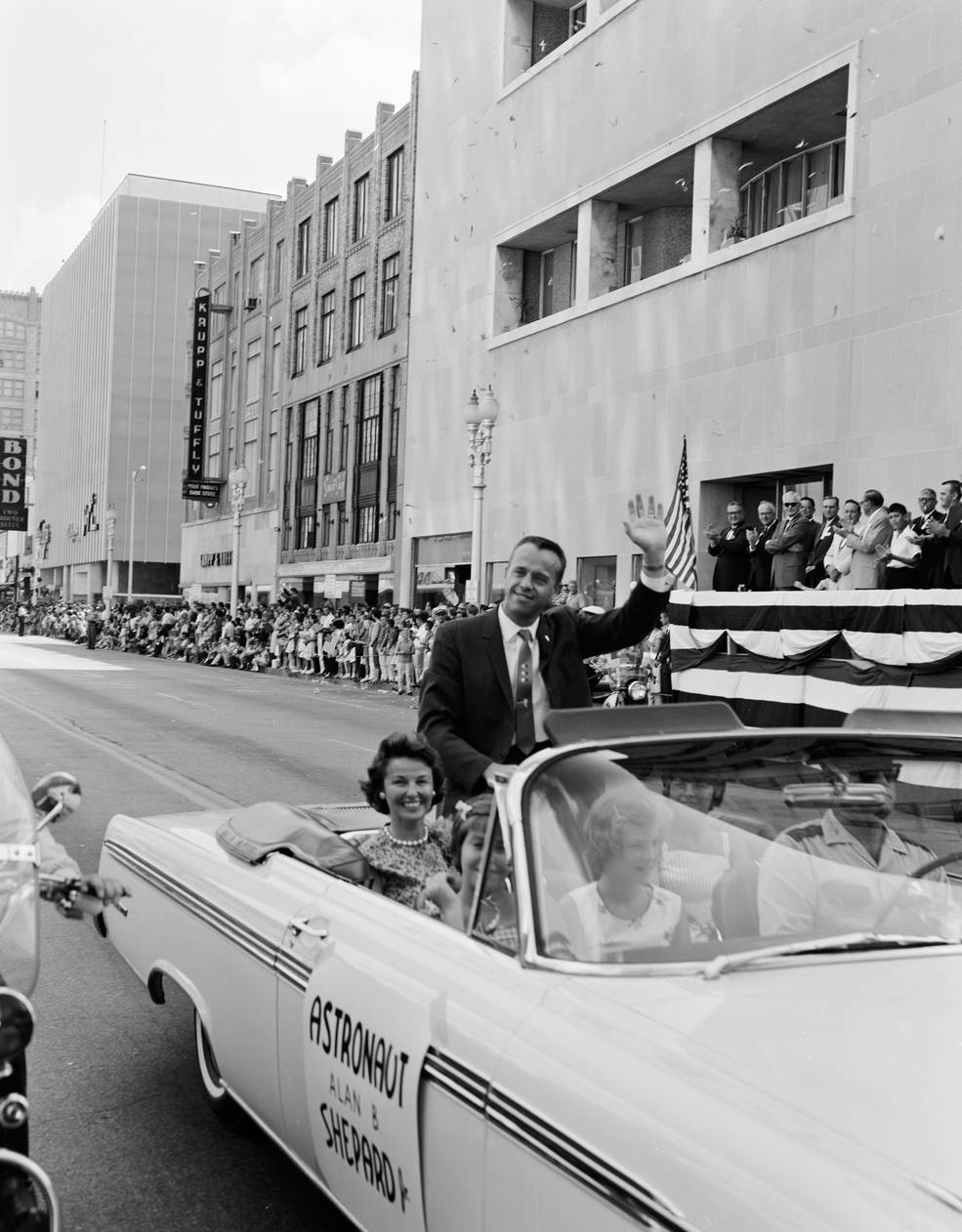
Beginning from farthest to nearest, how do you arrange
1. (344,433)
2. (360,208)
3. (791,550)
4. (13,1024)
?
(360,208)
(344,433)
(791,550)
(13,1024)

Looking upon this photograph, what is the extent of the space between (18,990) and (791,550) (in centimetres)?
1655

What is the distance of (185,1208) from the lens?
367 centimetres

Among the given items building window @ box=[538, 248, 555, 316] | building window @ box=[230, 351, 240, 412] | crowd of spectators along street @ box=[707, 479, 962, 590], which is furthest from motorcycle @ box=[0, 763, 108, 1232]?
building window @ box=[230, 351, 240, 412]

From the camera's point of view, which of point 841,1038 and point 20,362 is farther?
point 20,362

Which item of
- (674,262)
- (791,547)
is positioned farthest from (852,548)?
(674,262)

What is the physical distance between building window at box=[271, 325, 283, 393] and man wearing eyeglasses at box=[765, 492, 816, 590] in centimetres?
4528

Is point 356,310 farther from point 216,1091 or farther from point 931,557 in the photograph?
point 216,1091

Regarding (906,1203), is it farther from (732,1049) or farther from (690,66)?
(690,66)

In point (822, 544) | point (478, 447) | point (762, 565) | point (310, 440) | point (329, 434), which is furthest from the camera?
point (310, 440)

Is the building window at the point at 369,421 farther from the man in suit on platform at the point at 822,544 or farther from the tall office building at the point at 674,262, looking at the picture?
the man in suit on platform at the point at 822,544

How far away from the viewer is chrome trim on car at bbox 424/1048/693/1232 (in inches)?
81.7

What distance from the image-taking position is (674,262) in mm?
30234

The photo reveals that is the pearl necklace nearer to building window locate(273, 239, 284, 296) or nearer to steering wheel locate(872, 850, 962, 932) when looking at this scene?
steering wheel locate(872, 850, 962, 932)

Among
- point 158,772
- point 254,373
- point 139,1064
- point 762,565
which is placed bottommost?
point 158,772
